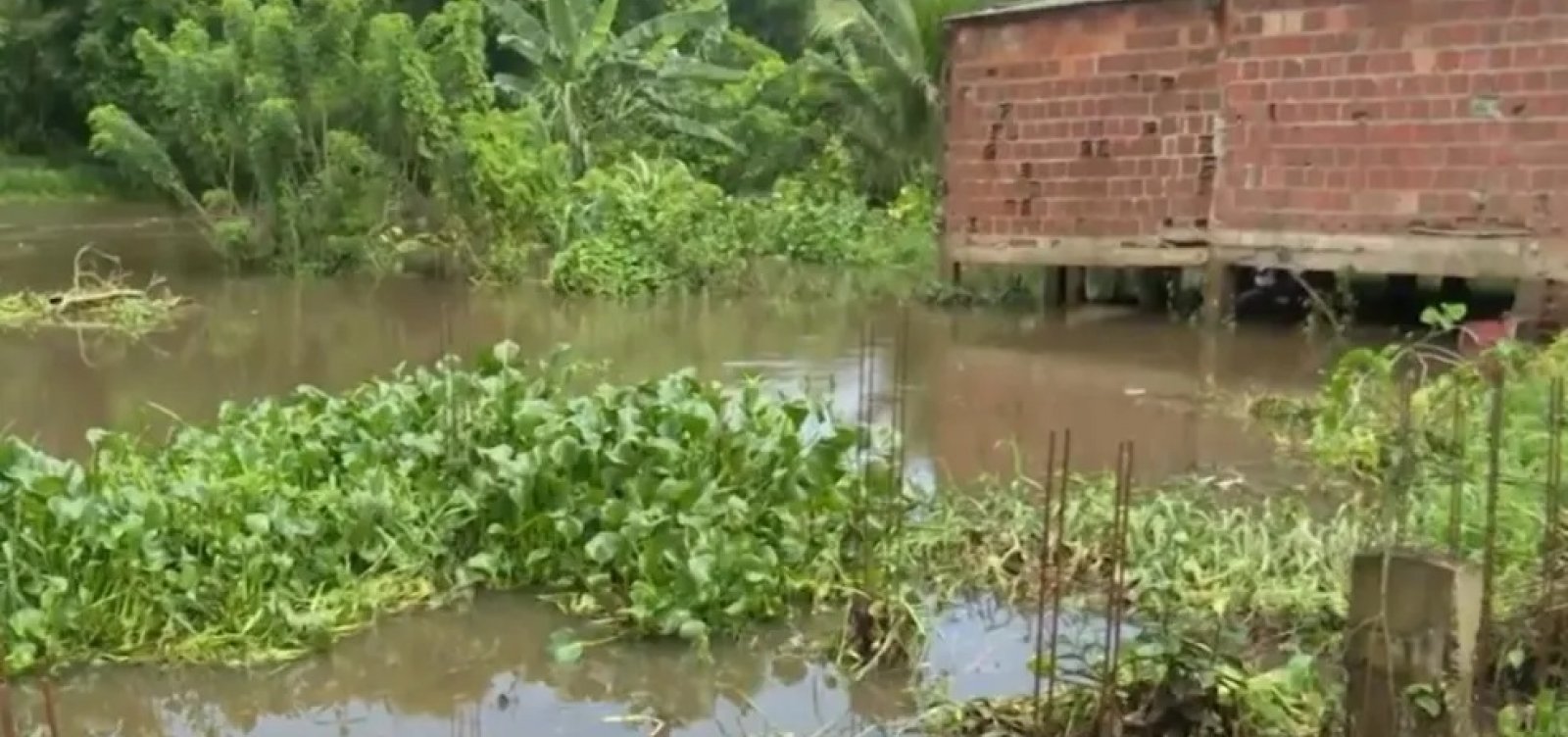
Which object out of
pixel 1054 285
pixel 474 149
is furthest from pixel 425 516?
pixel 474 149

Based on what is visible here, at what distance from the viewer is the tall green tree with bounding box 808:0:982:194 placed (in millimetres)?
19406

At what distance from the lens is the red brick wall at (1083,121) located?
1160 centimetres

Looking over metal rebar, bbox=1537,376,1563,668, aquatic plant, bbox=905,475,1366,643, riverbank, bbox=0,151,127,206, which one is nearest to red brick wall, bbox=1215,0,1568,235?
aquatic plant, bbox=905,475,1366,643

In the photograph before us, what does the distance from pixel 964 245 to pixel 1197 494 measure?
7.03 metres

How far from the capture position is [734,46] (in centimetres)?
2727

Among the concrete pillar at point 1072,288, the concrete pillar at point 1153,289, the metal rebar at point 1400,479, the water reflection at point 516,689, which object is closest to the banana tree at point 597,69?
the concrete pillar at point 1072,288

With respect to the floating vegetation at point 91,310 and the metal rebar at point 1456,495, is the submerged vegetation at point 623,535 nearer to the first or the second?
the metal rebar at point 1456,495

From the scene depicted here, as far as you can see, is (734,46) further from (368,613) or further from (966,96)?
(368,613)

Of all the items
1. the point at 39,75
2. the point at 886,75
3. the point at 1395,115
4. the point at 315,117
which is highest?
the point at 39,75

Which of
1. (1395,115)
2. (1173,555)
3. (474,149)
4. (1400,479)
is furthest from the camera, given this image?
(474,149)

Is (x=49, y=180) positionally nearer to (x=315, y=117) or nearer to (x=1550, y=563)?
(x=315, y=117)

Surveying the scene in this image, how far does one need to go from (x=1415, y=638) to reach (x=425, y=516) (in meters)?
3.23

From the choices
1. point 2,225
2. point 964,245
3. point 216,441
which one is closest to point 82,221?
point 2,225

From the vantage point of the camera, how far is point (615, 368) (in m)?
10.3
